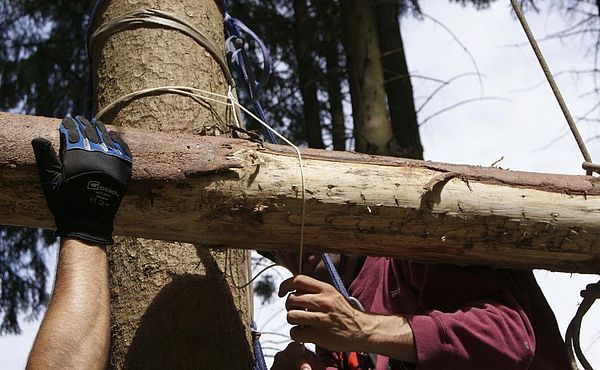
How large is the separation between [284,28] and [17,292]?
131 inches

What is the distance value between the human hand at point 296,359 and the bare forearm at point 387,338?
1.35 ft

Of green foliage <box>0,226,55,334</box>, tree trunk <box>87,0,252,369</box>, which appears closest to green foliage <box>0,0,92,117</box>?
green foliage <box>0,226,55,334</box>

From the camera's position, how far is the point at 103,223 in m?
2.09

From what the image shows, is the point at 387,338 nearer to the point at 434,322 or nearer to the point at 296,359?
the point at 434,322

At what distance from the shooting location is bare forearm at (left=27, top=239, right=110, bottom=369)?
1.97 metres

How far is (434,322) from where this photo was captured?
2260mm

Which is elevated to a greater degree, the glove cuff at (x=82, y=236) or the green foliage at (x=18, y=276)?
the green foliage at (x=18, y=276)

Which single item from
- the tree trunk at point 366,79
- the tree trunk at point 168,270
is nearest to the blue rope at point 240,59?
the tree trunk at point 168,270

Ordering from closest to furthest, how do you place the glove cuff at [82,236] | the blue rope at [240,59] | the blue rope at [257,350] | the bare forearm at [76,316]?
1. the bare forearm at [76,316]
2. the glove cuff at [82,236]
3. the blue rope at [257,350]
4. the blue rope at [240,59]

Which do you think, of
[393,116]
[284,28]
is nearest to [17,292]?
[284,28]

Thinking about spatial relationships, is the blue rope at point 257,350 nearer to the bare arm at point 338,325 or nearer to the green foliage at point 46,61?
the bare arm at point 338,325

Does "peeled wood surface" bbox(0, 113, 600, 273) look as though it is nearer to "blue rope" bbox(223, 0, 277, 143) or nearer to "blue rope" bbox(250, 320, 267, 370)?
"blue rope" bbox(250, 320, 267, 370)

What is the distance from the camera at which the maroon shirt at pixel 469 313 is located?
2.25 metres

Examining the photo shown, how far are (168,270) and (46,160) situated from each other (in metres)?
0.54
